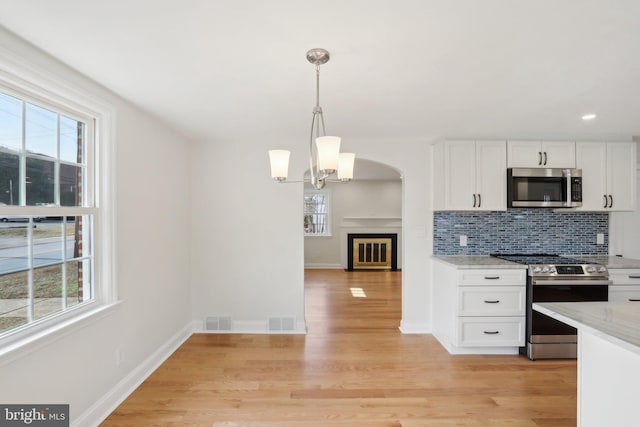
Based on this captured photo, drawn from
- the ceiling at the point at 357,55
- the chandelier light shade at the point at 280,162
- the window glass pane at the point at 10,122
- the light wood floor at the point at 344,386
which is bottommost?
→ the light wood floor at the point at 344,386

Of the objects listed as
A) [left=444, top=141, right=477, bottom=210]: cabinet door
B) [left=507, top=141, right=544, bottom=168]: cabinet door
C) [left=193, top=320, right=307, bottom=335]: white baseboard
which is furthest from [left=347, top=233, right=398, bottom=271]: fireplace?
[left=507, top=141, right=544, bottom=168]: cabinet door

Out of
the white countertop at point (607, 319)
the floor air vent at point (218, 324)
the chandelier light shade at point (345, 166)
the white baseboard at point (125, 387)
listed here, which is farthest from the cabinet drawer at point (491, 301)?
the white baseboard at point (125, 387)

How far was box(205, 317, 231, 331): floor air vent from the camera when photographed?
12.2 feet

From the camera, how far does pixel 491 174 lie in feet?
11.4

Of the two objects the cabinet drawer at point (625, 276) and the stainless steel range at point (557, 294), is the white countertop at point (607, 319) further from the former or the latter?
the cabinet drawer at point (625, 276)

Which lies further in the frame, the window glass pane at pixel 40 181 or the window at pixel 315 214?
the window at pixel 315 214

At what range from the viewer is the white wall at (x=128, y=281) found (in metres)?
1.71

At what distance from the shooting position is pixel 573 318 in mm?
1587

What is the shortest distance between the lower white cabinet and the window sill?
4472mm

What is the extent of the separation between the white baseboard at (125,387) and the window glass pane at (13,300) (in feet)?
2.45

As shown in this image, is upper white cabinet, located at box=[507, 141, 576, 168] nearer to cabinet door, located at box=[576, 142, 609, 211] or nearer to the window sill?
cabinet door, located at box=[576, 142, 609, 211]

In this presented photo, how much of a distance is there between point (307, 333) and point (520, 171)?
2.99 m

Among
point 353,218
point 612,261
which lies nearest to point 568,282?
point 612,261

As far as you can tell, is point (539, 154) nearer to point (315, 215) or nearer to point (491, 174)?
point (491, 174)
